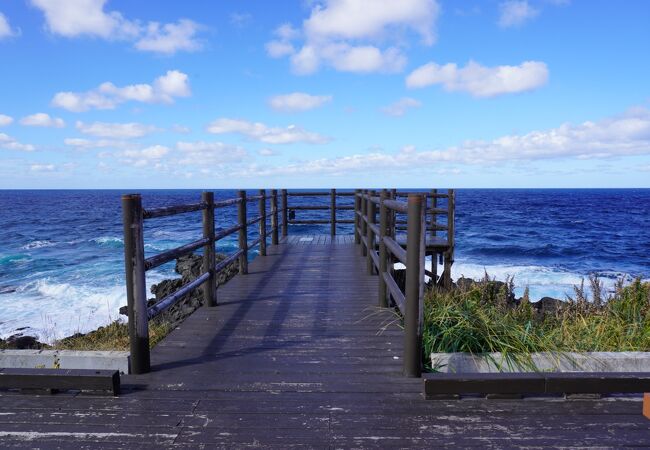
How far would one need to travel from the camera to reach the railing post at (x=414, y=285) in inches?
113

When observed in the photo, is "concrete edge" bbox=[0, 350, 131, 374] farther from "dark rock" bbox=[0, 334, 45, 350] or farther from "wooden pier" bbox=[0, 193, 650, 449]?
"dark rock" bbox=[0, 334, 45, 350]

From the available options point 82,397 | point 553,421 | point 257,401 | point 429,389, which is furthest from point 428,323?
point 82,397

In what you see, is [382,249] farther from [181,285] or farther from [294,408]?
[181,285]

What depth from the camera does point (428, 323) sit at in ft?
12.6

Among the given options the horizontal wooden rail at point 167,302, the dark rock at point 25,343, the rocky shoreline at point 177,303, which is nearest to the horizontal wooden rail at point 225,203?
the horizontal wooden rail at point 167,302

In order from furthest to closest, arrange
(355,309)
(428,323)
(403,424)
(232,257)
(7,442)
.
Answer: (232,257), (355,309), (428,323), (403,424), (7,442)

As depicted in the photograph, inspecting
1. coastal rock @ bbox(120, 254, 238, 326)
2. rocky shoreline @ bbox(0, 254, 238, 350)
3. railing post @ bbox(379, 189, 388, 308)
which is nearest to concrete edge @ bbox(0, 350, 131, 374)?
railing post @ bbox(379, 189, 388, 308)

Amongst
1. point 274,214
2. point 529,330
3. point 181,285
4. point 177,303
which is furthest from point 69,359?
point 181,285

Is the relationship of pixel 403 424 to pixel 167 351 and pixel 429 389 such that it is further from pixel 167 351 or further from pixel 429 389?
pixel 167 351

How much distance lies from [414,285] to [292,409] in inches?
44.0

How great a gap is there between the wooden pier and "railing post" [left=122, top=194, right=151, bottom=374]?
0.36ft

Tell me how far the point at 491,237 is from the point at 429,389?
2738 cm

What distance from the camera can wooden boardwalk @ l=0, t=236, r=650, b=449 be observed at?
2.24 metres

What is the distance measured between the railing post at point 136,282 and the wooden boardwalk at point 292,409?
15cm
